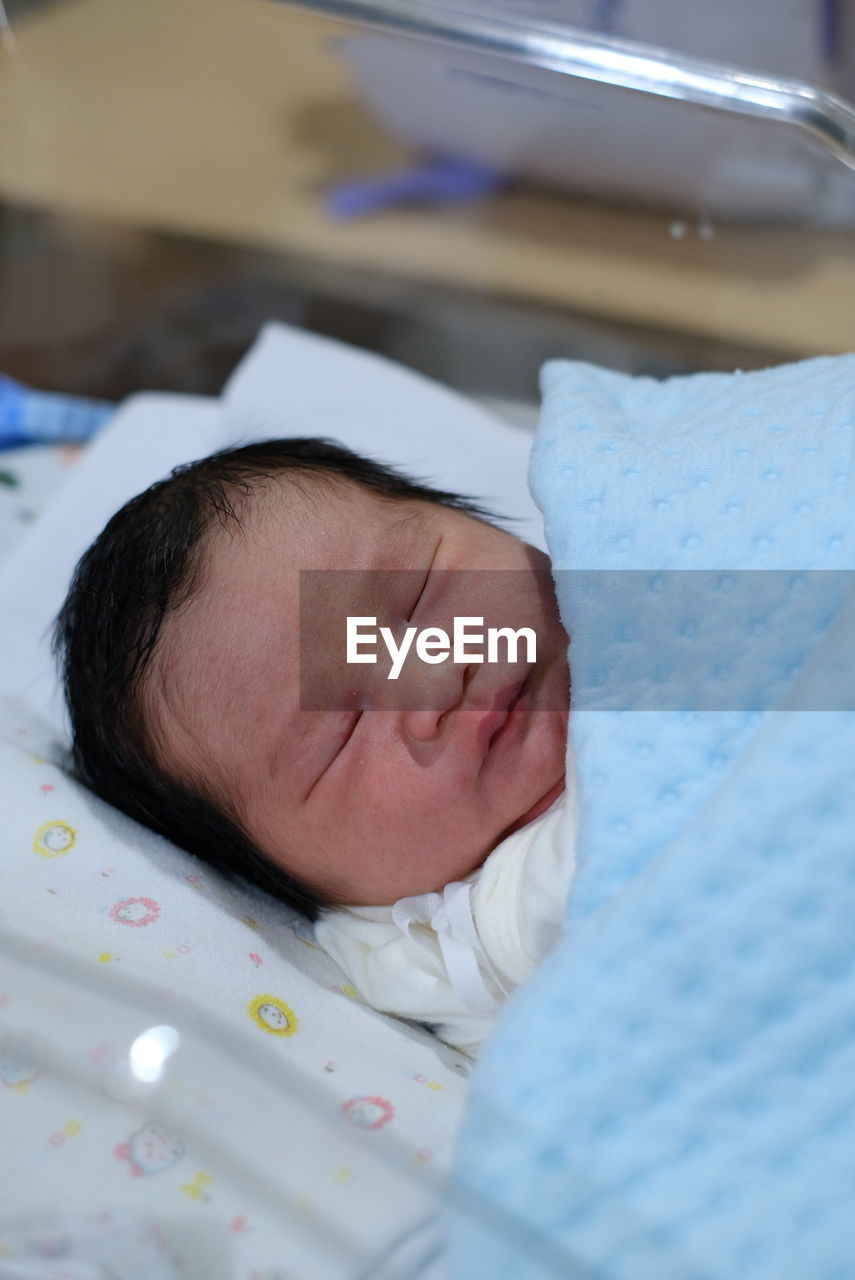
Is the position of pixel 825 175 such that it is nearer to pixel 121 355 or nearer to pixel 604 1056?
pixel 121 355

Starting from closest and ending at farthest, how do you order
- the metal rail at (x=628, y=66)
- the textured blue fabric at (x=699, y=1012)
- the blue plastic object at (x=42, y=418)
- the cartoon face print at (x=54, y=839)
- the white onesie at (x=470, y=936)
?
the textured blue fabric at (x=699, y=1012), the white onesie at (x=470, y=936), the cartoon face print at (x=54, y=839), the metal rail at (x=628, y=66), the blue plastic object at (x=42, y=418)

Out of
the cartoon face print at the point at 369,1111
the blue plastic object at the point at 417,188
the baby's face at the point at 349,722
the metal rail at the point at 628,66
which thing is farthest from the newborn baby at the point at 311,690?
the blue plastic object at the point at 417,188

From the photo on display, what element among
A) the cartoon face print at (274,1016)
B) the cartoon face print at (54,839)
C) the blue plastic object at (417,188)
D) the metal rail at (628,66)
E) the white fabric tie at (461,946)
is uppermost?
the metal rail at (628,66)

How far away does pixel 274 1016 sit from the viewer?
28.4 inches

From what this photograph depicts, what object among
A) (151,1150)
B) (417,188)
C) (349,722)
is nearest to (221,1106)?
(151,1150)

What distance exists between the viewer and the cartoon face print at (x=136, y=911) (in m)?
0.75

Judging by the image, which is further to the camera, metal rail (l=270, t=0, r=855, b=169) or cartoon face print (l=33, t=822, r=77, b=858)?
metal rail (l=270, t=0, r=855, b=169)

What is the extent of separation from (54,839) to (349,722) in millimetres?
231

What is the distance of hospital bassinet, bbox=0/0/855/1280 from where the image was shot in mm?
784

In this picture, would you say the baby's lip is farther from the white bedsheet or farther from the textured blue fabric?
the white bedsheet

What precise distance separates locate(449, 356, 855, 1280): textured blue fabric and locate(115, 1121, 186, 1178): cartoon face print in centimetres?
14

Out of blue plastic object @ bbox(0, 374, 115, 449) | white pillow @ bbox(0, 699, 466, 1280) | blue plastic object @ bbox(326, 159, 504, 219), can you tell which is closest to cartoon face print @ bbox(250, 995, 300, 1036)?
white pillow @ bbox(0, 699, 466, 1280)

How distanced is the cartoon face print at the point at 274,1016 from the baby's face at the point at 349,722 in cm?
9

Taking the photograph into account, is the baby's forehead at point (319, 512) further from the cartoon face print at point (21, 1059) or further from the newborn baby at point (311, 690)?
the cartoon face print at point (21, 1059)
